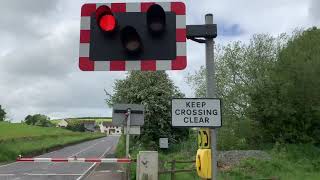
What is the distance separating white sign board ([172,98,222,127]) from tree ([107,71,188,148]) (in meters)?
35.1

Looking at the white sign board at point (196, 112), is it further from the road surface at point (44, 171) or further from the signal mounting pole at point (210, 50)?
the road surface at point (44, 171)

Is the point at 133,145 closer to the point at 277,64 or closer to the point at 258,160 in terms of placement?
the point at 277,64

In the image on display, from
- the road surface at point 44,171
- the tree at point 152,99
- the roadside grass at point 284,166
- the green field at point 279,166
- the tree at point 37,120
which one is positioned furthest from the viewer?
the tree at point 37,120

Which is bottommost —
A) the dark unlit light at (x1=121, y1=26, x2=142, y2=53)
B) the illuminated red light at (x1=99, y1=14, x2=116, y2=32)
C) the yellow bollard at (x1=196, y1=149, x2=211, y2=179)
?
the yellow bollard at (x1=196, y1=149, x2=211, y2=179)

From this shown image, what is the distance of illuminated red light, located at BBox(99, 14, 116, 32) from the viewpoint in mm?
6215

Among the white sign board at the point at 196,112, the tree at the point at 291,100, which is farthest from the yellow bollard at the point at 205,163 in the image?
the tree at the point at 291,100

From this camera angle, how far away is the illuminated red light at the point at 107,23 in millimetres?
6215

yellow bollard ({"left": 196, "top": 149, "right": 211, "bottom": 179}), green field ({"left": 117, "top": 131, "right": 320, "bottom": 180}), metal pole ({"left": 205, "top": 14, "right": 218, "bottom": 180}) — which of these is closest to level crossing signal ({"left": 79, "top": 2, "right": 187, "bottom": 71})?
metal pole ({"left": 205, "top": 14, "right": 218, "bottom": 180})

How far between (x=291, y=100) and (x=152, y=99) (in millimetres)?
10907

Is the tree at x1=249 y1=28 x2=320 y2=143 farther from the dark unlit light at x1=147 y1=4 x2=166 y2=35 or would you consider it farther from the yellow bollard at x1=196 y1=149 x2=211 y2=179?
the dark unlit light at x1=147 y1=4 x2=166 y2=35

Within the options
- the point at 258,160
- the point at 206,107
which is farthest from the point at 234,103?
the point at 206,107

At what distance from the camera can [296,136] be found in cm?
3656

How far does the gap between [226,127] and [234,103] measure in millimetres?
4832

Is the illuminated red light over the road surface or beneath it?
over
